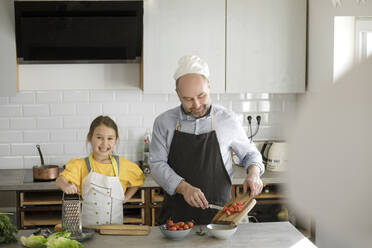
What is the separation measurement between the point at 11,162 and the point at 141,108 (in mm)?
1249

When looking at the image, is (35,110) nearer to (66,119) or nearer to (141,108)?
(66,119)

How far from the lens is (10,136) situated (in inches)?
161

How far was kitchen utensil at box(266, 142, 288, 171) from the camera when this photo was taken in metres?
4.00

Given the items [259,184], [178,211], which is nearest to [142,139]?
[178,211]

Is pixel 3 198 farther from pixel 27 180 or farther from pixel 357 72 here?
pixel 357 72

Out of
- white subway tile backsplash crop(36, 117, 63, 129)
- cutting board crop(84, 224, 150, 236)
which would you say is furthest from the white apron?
white subway tile backsplash crop(36, 117, 63, 129)

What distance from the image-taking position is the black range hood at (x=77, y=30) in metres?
3.67

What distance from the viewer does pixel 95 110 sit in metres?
4.17

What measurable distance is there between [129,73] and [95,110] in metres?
0.46

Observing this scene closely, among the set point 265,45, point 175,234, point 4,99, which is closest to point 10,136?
point 4,99

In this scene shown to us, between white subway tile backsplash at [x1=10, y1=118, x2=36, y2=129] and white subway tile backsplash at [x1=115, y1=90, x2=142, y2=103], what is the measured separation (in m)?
0.77

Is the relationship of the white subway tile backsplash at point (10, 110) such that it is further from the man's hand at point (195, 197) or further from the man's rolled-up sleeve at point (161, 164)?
the man's hand at point (195, 197)

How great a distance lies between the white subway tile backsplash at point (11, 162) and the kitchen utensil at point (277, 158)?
2.21m

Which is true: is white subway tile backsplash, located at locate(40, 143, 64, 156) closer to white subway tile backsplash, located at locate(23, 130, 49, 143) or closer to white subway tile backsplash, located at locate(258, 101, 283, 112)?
white subway tile backsplash, located at locate(23, 130, 49, 143)
